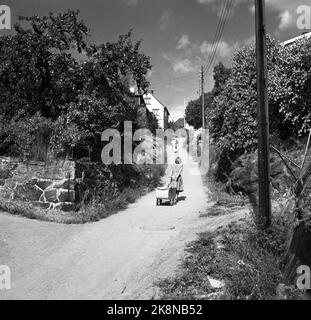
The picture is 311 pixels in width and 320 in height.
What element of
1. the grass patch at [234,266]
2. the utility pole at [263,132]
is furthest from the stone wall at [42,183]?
the utility pole at [263,132]

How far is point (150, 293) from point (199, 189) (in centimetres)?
1137

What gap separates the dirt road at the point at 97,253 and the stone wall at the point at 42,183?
3.63 feet

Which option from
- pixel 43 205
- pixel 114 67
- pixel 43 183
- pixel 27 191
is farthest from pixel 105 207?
pixel 114 67

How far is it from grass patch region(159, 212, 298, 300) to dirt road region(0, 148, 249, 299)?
1.16 feet

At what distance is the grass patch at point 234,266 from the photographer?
4.93 m

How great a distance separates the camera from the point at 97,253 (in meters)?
7.66

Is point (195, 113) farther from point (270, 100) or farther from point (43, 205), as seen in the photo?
point (43, 205)

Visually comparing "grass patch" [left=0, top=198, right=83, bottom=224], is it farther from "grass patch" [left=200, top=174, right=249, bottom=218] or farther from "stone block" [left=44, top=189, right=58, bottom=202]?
"grass patch" [left=200, top=174, right=249, bottom=218]

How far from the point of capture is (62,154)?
39.3 ft

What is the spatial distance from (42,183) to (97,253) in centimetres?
399

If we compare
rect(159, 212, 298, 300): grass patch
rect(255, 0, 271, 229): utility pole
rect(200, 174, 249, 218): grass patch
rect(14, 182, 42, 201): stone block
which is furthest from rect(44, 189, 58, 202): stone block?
rect(255, 0, 271, 229): utility pole

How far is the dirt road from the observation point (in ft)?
19.3
